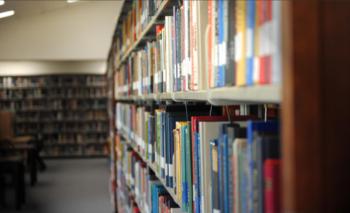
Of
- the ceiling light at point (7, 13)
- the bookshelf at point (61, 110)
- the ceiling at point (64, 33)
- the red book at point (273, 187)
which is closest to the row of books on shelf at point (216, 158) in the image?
the red book at point (273, 187)

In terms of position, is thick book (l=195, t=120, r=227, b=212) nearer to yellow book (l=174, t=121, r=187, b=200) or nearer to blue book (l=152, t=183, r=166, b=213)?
yellow book (l=174, t=121, r=187, b=200)

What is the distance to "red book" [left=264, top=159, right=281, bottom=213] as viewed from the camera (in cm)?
Answer: 82

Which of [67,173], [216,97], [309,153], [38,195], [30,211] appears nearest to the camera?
[309,153]

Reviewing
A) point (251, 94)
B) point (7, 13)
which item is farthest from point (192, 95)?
point (7, 13)

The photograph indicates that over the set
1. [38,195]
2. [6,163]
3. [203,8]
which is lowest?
[38,195]

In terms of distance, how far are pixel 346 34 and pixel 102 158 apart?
11.3 meters

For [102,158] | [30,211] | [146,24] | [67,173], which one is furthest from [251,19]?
[102,158]

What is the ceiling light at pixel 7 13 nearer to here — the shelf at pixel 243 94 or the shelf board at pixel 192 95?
the shelf board at pixel 192 95

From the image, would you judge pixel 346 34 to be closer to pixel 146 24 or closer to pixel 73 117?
pixel 146 24

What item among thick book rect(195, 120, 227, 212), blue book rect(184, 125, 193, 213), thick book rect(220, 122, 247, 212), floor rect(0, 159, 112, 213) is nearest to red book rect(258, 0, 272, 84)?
thick book rect(220, 122, 247, 212)

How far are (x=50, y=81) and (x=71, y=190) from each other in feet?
16.6

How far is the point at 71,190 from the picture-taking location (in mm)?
7605

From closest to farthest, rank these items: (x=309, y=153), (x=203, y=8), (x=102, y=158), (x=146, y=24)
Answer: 1. (x=309, y=153)
2. (x=203, y=8)
3. (x=146, y=24)
4. (x=102, y=158)

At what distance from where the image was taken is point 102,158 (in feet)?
38.7
